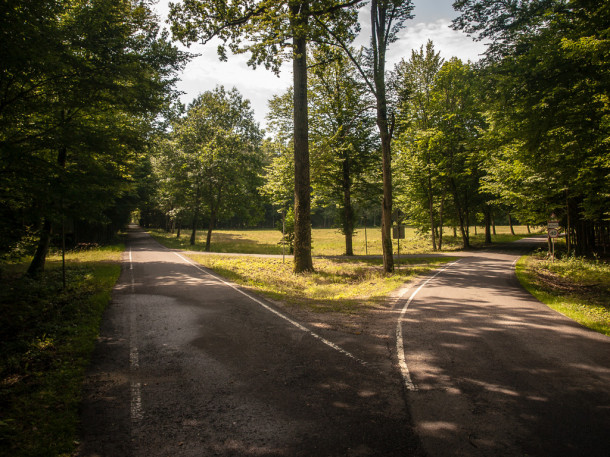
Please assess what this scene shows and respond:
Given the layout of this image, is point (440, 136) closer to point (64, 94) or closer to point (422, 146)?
point (422, 146)

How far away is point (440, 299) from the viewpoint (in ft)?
33.2

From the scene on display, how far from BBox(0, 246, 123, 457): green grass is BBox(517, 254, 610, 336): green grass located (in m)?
10.3

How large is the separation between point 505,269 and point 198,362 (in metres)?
Result: 16.8

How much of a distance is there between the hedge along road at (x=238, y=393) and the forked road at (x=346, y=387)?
2cm

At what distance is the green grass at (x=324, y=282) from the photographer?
10109 millimetres

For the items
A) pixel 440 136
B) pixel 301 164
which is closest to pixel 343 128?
pixel 440 136

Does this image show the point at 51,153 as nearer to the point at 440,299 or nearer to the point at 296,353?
the point at 296,353

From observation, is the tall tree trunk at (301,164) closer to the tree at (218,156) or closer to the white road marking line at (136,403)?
the white road marking line at (136,403)

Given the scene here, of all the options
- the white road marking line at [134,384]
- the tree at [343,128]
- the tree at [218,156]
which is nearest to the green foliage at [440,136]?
the tree at [343,128]

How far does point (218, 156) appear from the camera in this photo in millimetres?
30078

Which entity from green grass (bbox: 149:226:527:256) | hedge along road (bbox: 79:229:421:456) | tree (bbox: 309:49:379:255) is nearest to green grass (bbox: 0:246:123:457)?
hedge along road (bbox: 79:229:421:456)

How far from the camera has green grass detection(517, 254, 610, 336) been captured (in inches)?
322

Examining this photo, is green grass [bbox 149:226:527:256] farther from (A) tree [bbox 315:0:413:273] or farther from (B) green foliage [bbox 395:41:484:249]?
(A) tree [bbox 315:0:413:273]

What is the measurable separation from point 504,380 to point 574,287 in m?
11.1
